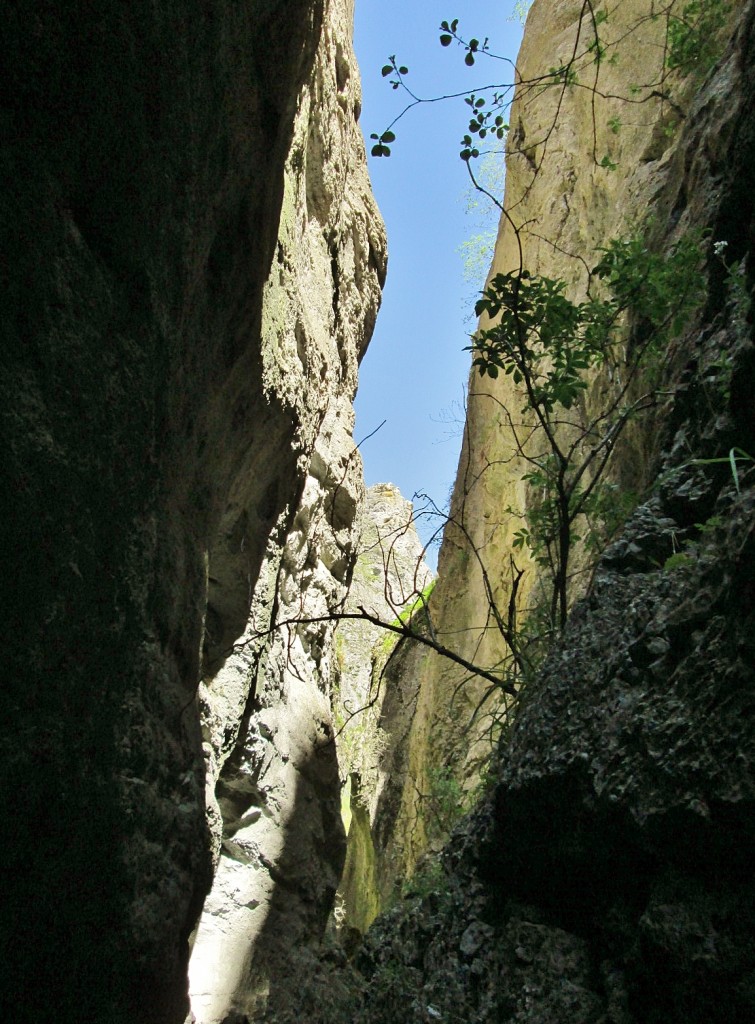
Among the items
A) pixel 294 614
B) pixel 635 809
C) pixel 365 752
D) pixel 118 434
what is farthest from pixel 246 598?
pixel 365 752

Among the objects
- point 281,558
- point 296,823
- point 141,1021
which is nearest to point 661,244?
point 281,558

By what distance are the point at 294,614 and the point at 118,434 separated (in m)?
5.30

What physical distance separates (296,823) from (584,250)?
23.0ft

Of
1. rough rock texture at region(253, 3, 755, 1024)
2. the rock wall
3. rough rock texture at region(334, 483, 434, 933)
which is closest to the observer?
rough rock texture at region(253, 3, 755, 1024)

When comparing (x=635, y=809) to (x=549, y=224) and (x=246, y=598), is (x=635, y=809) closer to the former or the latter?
(x=246, y=598)

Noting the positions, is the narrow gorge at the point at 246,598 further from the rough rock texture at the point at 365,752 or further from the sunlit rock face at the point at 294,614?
the rough rock texture at the point at 365,752

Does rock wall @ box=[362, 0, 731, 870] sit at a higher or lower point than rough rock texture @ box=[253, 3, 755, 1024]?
higher

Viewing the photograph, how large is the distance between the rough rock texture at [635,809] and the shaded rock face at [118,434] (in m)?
1.16

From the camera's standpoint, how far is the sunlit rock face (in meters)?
6.17

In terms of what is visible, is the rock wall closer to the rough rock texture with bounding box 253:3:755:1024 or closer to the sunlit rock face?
the sunlit rock face

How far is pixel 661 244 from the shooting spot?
6.71 meters

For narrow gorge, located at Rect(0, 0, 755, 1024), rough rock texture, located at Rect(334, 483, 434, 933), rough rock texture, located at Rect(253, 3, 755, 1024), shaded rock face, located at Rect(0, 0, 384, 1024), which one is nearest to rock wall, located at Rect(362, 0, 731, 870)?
rough rock texture, located at Rect(334, 483, 434, 933)

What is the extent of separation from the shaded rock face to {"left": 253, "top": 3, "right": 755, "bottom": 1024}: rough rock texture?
116 cm

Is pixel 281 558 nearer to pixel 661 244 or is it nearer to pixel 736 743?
pixel 661 244
